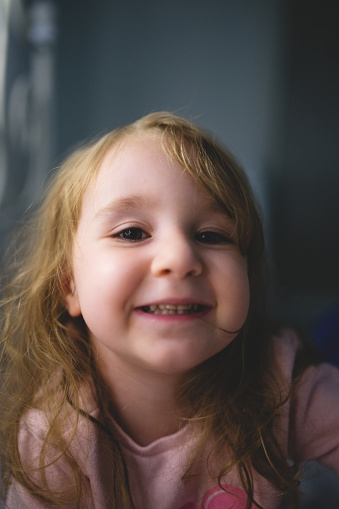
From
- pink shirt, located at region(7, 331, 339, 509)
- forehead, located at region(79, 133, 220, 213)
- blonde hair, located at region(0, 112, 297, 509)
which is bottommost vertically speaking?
pink shirt, located at region(7, 331, 339, 509)

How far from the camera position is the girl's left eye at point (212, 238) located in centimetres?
70

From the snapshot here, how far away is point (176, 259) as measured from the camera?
624 mm

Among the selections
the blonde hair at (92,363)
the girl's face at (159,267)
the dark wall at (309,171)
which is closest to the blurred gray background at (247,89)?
the dark wall at (309,171)

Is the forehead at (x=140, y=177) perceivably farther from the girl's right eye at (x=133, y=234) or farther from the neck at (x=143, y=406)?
the neck at (x=143, y=406)

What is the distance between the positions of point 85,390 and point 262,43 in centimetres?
208

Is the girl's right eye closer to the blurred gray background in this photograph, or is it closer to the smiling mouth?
the smiling mouth

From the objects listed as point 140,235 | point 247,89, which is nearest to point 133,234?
point 140,235

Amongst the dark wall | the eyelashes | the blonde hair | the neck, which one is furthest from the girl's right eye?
the dark wall

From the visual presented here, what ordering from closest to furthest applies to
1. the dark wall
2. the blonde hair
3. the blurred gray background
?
the blonde hair → the blurred gray background → the dark wall

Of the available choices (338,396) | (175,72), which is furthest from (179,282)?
(175,72)

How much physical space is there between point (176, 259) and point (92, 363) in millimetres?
298

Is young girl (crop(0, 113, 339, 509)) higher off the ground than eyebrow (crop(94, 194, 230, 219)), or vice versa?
eyebrow (crop(94, 194, 230, 219))

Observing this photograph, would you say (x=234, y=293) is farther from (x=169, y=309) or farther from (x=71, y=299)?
(x=71, y=299)

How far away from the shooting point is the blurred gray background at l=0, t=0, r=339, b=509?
2.21 meters
